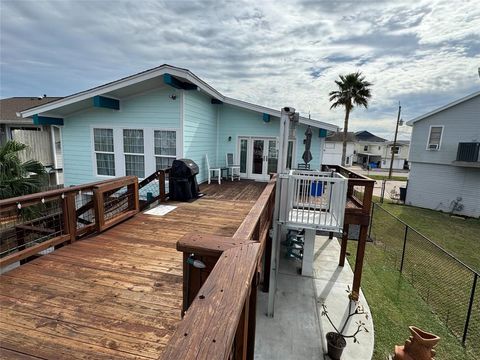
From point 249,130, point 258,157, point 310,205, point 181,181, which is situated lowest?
point 310,205

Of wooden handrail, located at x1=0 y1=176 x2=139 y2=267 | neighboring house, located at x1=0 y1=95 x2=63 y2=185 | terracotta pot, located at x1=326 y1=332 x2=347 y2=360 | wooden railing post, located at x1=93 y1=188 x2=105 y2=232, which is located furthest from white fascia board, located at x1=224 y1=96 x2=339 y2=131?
neighboring house, located at x1=0 y1=95 x2=63 y2=185

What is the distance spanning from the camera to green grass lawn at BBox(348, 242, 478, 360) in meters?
4.16

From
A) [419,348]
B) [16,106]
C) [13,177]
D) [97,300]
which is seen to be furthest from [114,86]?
[16,106]

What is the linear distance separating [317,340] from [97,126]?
27.0 feet

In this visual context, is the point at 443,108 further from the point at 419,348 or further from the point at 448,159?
the point at 419,348

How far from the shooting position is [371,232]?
9859 millimetres

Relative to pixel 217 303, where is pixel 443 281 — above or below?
below

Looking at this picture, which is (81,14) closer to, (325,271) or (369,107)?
(325,271)

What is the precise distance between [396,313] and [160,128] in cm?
738

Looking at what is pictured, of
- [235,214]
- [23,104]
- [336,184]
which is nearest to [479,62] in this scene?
[336,184]

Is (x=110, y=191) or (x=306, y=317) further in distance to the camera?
(x=306, y=317)

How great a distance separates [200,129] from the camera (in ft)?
25.6

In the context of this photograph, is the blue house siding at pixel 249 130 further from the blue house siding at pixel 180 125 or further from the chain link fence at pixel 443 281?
the chain link fence at pixel 443 281

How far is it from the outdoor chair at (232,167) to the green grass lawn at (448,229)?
26.0 ft
